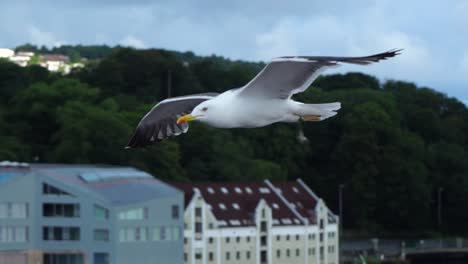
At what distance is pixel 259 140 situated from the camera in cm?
8725

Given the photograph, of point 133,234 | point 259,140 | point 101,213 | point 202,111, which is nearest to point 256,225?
point 133,234

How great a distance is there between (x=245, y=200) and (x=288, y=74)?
49856 mm

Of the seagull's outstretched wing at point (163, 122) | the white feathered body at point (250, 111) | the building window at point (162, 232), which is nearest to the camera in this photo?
the white feathered body at point (250, 111)

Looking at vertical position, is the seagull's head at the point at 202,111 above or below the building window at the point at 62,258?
above

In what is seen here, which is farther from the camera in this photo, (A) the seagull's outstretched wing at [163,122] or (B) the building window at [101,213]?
(B) the building window at [101,213]

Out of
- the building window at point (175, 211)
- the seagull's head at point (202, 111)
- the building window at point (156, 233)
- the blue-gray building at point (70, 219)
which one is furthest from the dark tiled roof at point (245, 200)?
the seagull's head at point (202, 111)

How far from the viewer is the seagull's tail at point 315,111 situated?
2306 cm

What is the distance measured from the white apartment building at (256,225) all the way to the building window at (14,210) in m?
9.96

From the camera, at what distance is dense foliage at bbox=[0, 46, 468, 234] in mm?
78438

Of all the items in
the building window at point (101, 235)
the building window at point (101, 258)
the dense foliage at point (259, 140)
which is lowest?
the building window at point (101, 258)

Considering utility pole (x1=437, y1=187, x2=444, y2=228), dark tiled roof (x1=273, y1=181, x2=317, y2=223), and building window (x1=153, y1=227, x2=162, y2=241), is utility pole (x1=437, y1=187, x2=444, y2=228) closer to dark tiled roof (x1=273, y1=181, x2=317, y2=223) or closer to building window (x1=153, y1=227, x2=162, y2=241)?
dark tiled roof (x1=273, y1=181, x2=317, y2=223)

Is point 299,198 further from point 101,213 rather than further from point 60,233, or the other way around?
point 60,233

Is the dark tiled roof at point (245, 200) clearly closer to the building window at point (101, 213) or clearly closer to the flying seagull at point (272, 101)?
the building window at point (101, 213)

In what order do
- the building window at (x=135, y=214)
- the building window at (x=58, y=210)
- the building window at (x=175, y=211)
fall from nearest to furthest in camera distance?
the building window at (x=58, y=210)
the building window at (x=135, y=214)
the building window at (x=175, y=211)
